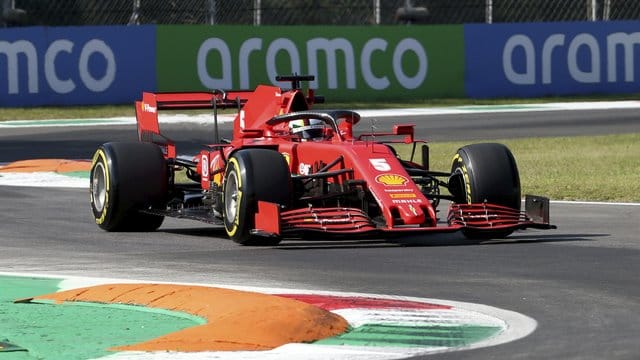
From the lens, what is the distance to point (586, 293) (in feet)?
29.4

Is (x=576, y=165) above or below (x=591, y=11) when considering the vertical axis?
below

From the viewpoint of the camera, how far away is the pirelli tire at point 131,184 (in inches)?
506

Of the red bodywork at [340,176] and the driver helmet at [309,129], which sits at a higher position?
the driver helmet at [309,129]

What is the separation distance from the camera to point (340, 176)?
11898 millimetres

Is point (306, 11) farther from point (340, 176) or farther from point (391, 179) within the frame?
point (391, 179)

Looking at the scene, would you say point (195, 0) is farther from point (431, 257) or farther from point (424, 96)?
point (431, 257)

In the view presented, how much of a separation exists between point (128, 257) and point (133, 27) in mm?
17908

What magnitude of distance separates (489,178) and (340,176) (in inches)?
45.7

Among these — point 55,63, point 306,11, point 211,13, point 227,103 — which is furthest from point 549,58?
point 227,103

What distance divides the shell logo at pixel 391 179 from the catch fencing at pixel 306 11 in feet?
61.3

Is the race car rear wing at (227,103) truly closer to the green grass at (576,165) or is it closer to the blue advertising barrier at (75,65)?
the green grass at (576,165)

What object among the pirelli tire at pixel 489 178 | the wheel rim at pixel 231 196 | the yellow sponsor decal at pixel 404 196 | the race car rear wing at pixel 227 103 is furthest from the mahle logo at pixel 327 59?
the yellow sponsor decal at pixel 404 196

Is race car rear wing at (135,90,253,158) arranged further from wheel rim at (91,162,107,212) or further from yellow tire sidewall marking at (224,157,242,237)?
yellow tire sidewall marking at (224,157,242,237)

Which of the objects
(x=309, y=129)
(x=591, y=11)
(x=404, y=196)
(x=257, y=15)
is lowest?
Result: (x=404, y=196)
